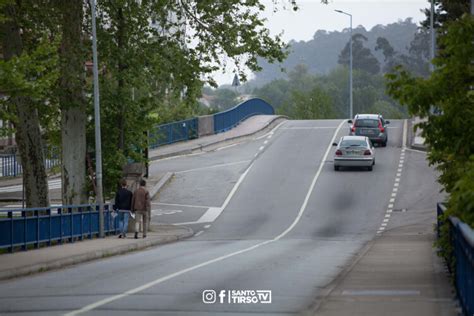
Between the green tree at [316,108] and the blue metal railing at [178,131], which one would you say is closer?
the blue metal railing at [178,131]

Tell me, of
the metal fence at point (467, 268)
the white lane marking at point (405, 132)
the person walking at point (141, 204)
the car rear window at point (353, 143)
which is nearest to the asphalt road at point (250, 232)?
the white lane marking at point (405, 132)

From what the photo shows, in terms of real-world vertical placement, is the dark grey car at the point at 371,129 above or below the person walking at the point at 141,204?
above

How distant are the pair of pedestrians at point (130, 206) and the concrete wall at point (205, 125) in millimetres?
36059

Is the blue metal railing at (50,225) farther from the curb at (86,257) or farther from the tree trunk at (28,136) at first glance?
the curb at (86,257)

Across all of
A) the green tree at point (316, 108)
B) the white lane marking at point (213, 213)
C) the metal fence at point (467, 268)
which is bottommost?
the white lane marking at point (213, 213)

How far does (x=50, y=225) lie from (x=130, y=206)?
498cm

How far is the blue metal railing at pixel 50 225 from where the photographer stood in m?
25.3

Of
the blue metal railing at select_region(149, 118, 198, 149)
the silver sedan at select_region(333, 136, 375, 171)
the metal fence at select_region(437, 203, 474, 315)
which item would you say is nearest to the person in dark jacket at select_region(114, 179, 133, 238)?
the silver sedan at select_region(333, 136, 375, 171)

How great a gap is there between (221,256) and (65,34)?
10.6 metres

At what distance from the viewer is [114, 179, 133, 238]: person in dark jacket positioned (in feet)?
108

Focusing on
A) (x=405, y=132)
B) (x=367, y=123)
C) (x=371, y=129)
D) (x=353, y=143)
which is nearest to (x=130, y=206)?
(x=353, y=143)

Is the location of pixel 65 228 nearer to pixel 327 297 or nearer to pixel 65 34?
pixel 65 34

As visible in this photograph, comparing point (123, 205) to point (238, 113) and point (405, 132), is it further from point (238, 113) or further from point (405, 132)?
point (238, 113)

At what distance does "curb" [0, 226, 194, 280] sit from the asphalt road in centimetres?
43
